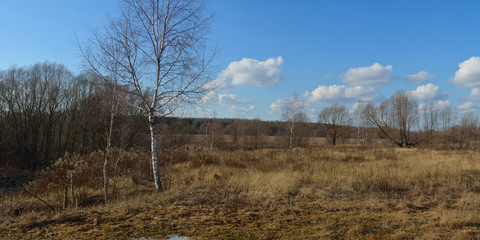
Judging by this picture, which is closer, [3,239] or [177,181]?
[3,239]

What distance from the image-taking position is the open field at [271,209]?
4.59m

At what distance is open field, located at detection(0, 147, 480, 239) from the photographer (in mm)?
4590

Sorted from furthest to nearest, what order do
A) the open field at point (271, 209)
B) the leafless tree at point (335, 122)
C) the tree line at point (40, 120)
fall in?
the leafless tree at point (335, 122)
the tree line at point (40, 120)
the open field at point (271, 209)

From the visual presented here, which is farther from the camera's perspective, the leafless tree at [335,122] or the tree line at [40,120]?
the leafless tree at [335,122]

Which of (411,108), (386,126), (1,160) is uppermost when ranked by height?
(411,108)

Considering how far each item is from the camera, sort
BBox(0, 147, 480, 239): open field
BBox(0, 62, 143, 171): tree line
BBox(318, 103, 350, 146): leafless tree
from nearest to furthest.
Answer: BBox(0, 147, 480, 239): open field, BBox(0, 62, 143, 171): tree line, BBox(318, 103, 350, 146): leafless tree

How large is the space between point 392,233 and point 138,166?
11.0m

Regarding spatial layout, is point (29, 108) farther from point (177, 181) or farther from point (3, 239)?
point (3, 239)

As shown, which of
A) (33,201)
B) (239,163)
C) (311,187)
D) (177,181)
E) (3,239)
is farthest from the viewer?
(239,163)

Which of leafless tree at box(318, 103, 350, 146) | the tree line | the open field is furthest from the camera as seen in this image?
leafless tree at box(318, 103, 350, 146)

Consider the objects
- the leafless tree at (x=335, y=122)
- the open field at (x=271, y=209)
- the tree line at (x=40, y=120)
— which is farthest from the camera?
the leafless tree at (x=335, y=122)

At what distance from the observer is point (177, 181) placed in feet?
32.3

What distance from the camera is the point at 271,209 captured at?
6.32 m

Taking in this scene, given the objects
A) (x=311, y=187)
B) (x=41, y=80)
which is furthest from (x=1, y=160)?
(x=311, y=187)
